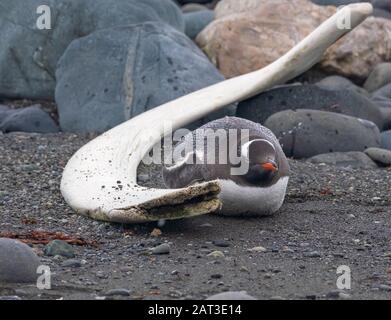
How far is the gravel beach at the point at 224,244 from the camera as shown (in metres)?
5.46

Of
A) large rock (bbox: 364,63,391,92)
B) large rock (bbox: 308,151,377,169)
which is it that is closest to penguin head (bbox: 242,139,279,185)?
large rock (bbox: 308,151,377,169)

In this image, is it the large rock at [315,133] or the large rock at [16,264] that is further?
the large rock at [315,133]

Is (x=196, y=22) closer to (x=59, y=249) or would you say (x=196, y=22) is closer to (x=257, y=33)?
(x=257, y=33)

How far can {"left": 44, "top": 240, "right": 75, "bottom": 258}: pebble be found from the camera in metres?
6.12

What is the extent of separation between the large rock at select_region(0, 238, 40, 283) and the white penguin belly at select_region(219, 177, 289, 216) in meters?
1.64

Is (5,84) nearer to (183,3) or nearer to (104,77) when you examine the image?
(104,77)

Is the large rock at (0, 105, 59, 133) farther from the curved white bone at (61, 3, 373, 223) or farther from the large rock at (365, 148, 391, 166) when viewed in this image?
the large rock at (365, 148, 391, 166)

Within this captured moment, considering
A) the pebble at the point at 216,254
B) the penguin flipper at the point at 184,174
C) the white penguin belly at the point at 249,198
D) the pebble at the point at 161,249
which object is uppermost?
the penguin flipper at the point at 184,174

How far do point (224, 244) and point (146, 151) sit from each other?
2.25 meters

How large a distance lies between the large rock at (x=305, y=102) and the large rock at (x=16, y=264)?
4984 mm

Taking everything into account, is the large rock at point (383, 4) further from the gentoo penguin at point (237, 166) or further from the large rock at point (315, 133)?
the gentoo penguin at point (237, 166)

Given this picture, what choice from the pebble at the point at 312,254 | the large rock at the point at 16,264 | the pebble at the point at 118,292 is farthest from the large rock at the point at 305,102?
the pebble at the point at 118,292
